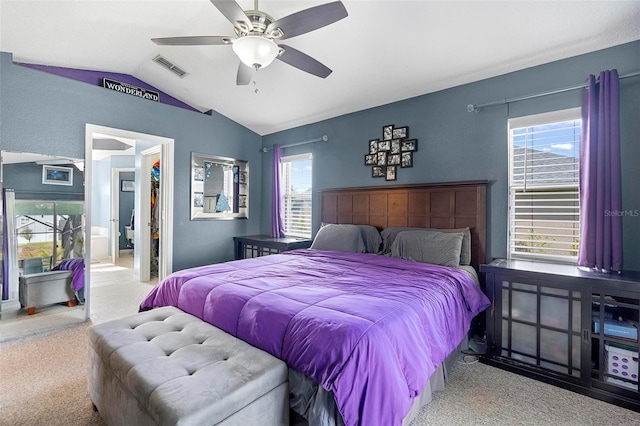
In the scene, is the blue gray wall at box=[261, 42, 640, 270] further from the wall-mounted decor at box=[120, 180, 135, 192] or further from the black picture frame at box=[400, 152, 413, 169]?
the wall-mounted decor at box=[120, 180, 135, 192]

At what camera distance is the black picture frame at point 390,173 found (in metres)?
3.71

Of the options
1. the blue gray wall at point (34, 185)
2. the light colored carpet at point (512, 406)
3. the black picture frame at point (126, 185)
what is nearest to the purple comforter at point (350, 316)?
the light colored carpet at point (512, 406)

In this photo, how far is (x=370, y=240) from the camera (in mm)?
3594

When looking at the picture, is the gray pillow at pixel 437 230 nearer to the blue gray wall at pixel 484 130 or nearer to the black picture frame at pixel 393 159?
the blue gray wall at pixel 484 130

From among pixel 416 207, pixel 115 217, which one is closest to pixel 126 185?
pixel 115 217

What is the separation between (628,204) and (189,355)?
3.34 meters

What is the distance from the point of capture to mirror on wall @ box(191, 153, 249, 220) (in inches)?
178

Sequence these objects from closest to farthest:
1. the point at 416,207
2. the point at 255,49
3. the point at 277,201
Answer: the point at 255,49
the point at 416,207
the point at 277,201

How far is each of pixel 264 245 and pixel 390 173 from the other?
6.92 ft

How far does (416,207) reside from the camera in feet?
11.4

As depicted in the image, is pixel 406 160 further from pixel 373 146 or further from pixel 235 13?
pixel 235 13

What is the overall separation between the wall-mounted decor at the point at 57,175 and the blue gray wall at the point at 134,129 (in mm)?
170

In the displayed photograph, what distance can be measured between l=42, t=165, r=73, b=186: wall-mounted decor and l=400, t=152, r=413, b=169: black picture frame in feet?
12.4

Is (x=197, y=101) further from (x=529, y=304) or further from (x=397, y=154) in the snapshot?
(x=529, y=304)
